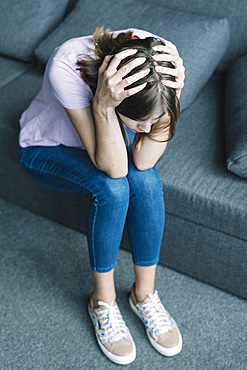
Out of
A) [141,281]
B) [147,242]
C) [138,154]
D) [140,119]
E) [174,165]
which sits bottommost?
[141,281]

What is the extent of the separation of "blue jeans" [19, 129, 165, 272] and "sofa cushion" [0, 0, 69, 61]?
87 cm

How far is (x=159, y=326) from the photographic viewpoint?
1306 millimetres

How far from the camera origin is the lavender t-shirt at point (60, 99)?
3.64 feet

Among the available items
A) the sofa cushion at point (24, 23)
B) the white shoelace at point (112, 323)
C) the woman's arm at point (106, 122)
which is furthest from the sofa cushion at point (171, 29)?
the white shoelace at point (112, 323)

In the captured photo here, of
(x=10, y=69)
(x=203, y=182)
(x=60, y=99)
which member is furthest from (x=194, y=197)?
(x=10, y=69)

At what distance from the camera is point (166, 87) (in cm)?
101

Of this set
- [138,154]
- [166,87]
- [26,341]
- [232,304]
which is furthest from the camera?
[232,304]

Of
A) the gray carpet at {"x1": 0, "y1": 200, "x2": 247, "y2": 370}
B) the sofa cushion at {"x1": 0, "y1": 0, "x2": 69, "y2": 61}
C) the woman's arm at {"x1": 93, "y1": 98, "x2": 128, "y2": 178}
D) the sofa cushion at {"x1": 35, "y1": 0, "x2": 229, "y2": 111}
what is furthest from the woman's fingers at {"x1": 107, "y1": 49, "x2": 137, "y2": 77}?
the sofa cushion at {"x1": 0, "y1": 0, "x2": 69, "y2": 61}

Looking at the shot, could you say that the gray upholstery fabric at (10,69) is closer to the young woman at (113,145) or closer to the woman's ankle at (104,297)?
the young woman at (113,145)

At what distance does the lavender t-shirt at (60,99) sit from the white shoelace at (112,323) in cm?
51

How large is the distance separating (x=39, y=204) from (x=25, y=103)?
41cm

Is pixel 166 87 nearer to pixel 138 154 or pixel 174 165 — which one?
pixel 138 154

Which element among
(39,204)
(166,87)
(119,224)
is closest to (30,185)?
(39,204)

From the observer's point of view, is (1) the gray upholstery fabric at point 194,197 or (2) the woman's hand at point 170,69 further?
(1) the gray upholstery fabric at point 194,197
